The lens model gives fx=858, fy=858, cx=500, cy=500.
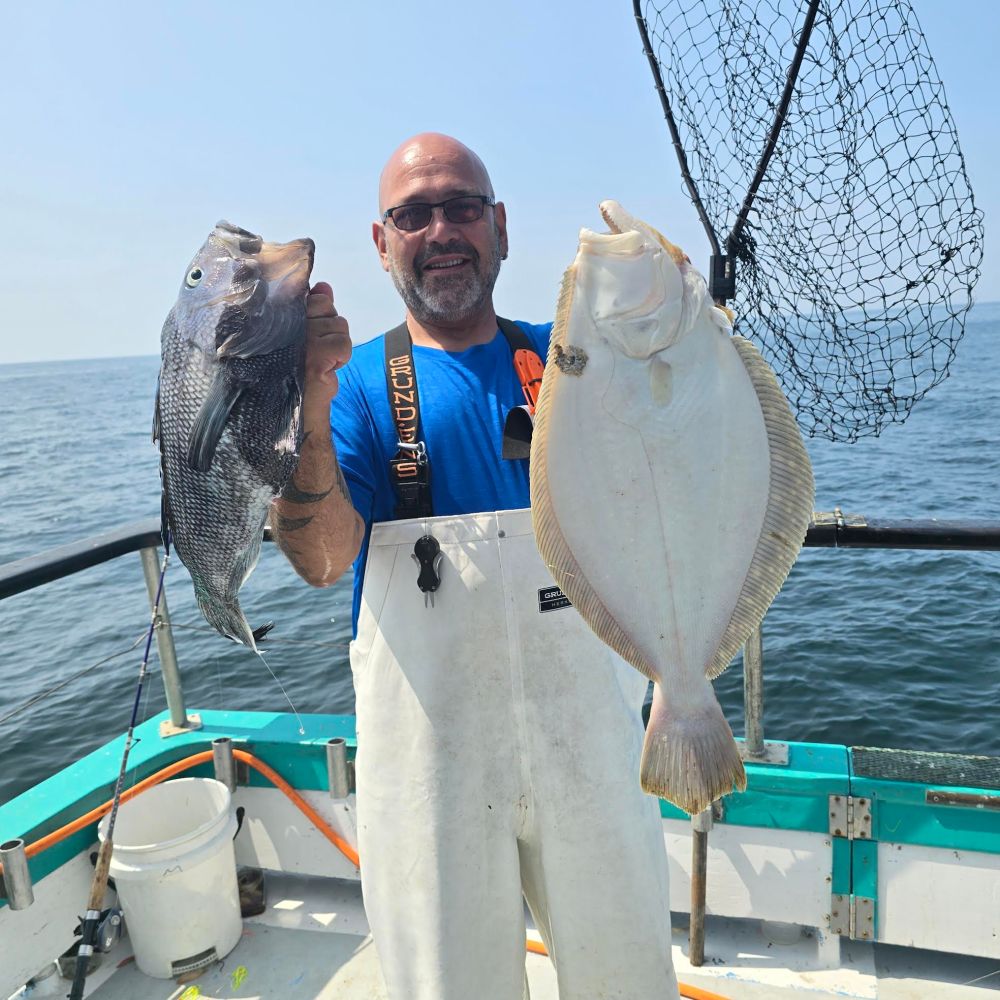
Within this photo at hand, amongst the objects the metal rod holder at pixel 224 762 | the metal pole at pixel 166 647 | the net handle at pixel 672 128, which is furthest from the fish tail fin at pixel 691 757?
the metal rod holder at pixel 224 762

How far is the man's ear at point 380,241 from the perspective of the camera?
8.03 feet

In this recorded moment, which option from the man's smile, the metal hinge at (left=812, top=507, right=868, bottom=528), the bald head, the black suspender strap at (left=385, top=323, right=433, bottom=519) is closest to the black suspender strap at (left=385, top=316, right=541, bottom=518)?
the black suspender strap at (left=385, top=323, right=433, bottom=519)

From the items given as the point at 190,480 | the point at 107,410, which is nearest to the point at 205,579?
the point at 190,480

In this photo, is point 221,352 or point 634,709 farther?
point 634,709

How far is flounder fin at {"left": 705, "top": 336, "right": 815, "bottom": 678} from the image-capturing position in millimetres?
1601

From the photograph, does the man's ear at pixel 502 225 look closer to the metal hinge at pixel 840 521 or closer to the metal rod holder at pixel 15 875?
the metal hinge at pixel 840 521

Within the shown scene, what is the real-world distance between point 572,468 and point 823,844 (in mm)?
2181

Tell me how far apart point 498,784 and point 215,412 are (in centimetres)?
115

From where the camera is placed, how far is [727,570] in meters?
1.66

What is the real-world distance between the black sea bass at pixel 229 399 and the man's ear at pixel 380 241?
0.74 metres

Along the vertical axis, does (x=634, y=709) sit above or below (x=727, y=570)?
below

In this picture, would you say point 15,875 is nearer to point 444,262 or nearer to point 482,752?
point 482,752

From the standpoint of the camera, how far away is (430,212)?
2.29 metres

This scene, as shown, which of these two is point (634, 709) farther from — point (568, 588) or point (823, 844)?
point (823, 844)
